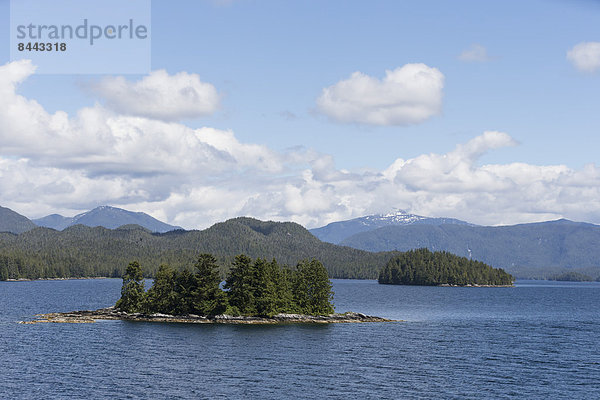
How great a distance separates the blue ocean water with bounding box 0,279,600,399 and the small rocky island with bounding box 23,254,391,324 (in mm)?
8145

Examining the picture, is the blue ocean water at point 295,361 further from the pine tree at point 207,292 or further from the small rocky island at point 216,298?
the pine tree at point 207,292

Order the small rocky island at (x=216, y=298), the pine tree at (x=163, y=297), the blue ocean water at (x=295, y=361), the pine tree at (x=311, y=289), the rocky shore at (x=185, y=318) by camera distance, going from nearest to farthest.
Result: the blue ocean water at (x=295, y=361) < the rocky shore at (x=185, y=318) < the small rocky island at (x=216, y=298) < the pine tree at (x=163, y=297) < the pine tree at (x=311, y=289)

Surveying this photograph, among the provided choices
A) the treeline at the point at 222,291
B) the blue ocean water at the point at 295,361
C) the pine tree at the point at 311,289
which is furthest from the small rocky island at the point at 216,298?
the blue ocean water at the point at 295,361

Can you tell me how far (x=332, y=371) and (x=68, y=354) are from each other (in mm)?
43414

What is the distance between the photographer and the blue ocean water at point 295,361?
7875 cm

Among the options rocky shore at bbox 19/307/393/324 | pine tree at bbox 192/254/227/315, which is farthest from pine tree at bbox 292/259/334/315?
pine tree at bbox 192/254/227/315

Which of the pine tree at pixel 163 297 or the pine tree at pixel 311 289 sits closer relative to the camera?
the pine tree at pixel 163 297

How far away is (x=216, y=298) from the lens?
147750 millimetres

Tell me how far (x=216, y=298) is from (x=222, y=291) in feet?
10.3

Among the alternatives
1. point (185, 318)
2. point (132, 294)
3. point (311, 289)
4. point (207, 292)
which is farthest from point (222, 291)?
point (132, 294)

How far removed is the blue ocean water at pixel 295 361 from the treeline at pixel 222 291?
1041cm

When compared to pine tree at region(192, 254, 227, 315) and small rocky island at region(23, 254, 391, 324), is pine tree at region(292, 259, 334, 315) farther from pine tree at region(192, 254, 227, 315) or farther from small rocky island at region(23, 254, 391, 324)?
pine tree at region(192, 254, 227, 315)

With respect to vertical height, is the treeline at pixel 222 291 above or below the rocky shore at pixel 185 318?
above

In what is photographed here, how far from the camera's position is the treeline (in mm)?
145750
